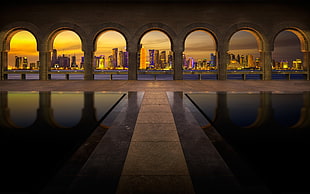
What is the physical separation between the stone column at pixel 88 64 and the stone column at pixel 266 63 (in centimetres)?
1433

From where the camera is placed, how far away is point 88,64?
17016 millimetres

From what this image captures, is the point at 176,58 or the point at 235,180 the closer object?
the point at 235,180

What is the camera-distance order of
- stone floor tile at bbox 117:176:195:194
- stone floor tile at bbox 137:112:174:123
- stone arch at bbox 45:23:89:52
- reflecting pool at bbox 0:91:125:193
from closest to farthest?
stone floor tile at bbox 117:176:195:194 < reflecting pool at bbox 0:91:125:193 < stone floor tile at bbox 137:112:174:123 < stone arch at bbox 45:23:89:52

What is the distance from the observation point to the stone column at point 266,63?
16781 millimetres

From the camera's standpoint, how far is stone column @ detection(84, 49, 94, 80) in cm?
1686

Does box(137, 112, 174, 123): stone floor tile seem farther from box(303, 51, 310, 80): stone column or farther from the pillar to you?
box(303, 51, 310, 80): stone column

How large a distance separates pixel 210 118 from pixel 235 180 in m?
2.33

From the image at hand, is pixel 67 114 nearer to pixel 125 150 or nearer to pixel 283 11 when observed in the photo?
pixel 125 150

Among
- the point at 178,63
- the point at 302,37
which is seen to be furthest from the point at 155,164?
the point at 302,37

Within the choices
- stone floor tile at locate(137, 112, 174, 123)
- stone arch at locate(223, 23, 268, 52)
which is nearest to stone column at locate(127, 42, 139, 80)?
stone arch at locate(223, 23, 268, 52)

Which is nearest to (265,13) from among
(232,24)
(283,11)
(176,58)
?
(283,11)

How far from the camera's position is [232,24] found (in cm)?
1658

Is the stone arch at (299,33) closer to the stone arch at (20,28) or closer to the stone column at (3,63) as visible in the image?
the stone arch at (20,28)

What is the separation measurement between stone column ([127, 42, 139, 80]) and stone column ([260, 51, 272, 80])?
10559 mm
